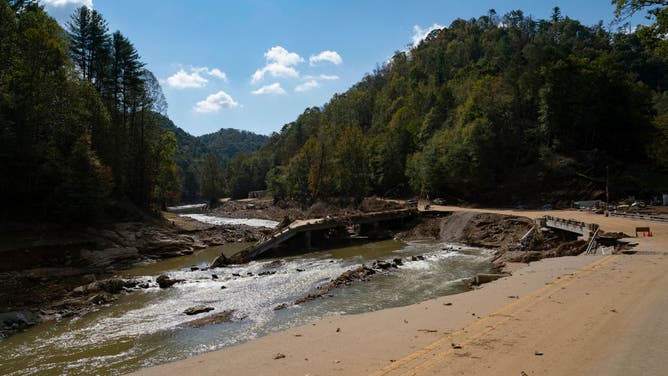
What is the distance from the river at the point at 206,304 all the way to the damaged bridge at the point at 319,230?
2970 millimetres

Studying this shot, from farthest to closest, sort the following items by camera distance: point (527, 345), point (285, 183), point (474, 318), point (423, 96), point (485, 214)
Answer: point (423, 96) → point (285, 183) → point (485, 214) → point (474, 318) → point (527, 345)

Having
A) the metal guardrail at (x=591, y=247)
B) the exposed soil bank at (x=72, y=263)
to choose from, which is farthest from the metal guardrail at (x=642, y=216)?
the exposed soil bank at (x=72, y=263)

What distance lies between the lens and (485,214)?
3791 centimetres

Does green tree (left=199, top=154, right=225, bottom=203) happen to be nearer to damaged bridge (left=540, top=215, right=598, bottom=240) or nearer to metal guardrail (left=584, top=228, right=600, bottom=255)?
damaged bridge (left=540, top=215, right=598, bottom=240)

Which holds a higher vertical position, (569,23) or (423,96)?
(569,23)

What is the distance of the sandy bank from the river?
8.35 feet

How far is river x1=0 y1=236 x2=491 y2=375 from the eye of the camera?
40.5 feet

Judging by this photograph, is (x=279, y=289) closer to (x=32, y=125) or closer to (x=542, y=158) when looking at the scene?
(x=32, y=125)

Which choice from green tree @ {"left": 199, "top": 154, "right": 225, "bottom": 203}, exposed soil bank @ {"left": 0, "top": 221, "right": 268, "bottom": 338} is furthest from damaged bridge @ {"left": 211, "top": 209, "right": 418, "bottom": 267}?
green tree @ {"left": 199, "top": 154, "right": 225, "bottom": 203}

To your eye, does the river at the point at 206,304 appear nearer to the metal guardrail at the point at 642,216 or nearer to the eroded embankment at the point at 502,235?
the eroded embankment at the point at 502,235

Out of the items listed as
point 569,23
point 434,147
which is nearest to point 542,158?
point 434,147

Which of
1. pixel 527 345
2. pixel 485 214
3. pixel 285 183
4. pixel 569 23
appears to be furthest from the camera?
pixel 569 23

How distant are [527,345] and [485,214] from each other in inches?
1227

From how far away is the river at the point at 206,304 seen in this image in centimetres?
1236
